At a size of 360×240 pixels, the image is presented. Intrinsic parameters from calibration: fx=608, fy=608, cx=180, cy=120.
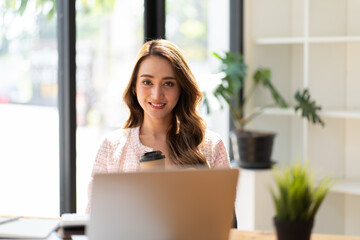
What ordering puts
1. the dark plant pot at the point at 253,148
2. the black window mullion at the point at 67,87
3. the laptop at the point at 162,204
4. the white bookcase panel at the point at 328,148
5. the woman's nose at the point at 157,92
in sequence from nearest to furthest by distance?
the laptop at the point at 162,204 → the woman's nose at the point at 157,92 → the black window mullion at the point at 67,87 → the dark plant pot at the point at 253,148 → the white bookcase panel at the point at 328,148

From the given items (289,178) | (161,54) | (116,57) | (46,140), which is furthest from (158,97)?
(116,57)

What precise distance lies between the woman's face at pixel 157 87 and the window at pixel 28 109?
61cm

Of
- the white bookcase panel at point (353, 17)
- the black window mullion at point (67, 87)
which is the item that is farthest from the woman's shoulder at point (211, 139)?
the white bookcase panel at point (353, 17)

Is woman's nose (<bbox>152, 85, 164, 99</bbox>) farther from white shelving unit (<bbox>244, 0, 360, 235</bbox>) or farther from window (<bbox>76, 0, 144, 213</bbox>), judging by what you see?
white shelving unit (<bbox>244, 0, 360, 235</bbox>)

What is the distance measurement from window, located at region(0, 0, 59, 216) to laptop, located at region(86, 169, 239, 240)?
131 centimetres

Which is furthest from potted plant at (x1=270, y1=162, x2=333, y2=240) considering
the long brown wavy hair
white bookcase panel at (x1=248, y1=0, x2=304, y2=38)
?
white bookcase panel at (x1=248, y1=0, x2=304, y2=38)

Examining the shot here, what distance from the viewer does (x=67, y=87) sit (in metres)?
2.98

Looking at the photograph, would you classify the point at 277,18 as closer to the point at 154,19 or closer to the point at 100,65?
the point at 154,19

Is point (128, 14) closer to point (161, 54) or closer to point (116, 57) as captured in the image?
point (116, 57)

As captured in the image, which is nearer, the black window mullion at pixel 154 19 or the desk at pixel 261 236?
the desk at pixel 261 236

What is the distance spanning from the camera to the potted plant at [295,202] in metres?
1.56

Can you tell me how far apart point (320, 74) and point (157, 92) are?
6.93 ft

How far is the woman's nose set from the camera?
2.46 m

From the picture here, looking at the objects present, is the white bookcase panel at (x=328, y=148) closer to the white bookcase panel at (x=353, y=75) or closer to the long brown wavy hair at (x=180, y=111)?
the white bookcase panel at (x=353, y=75)
